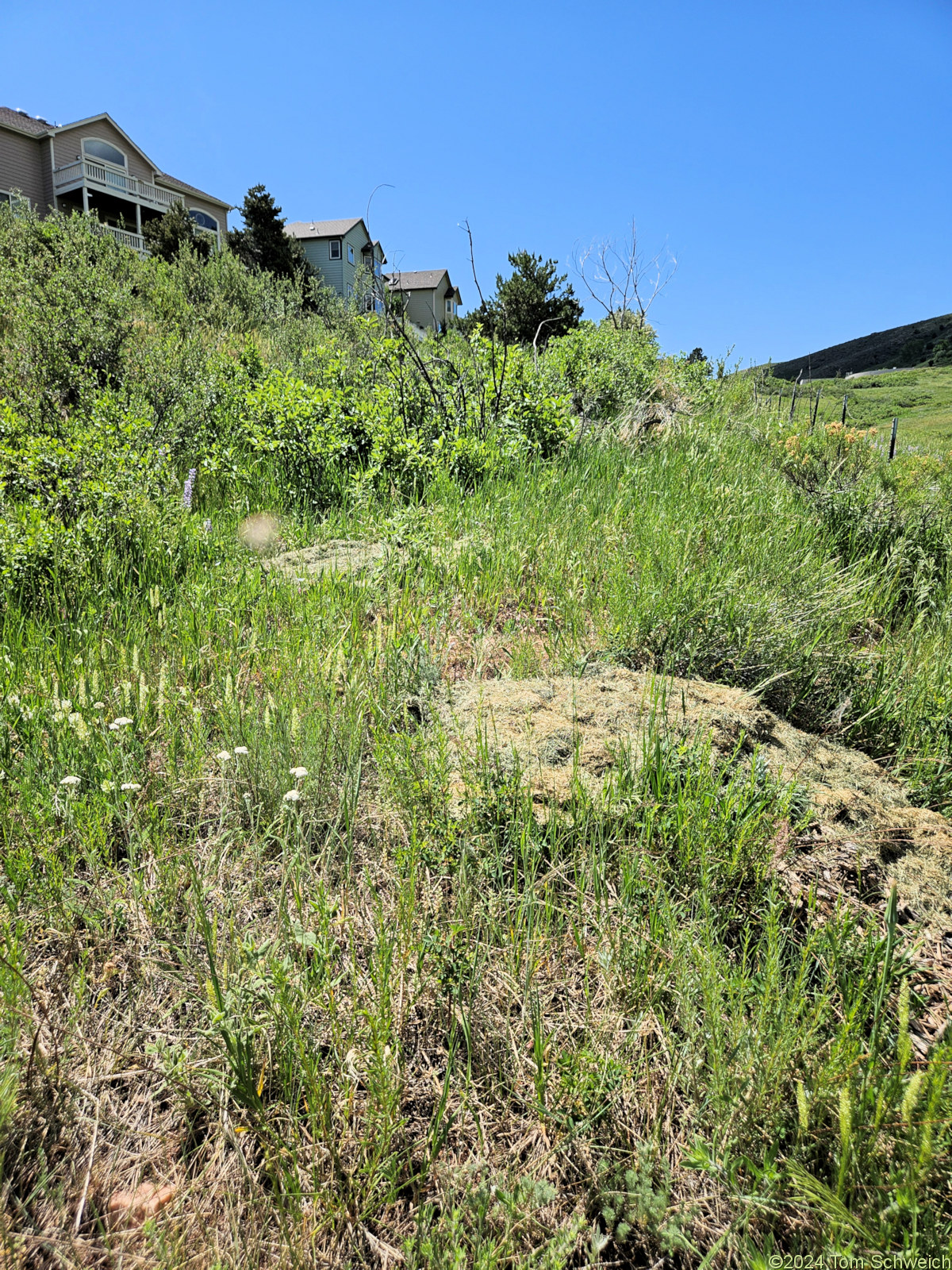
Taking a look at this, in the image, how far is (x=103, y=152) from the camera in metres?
36.2

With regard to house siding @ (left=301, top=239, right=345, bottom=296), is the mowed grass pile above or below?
below

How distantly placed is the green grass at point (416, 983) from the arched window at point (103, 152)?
44.0 m

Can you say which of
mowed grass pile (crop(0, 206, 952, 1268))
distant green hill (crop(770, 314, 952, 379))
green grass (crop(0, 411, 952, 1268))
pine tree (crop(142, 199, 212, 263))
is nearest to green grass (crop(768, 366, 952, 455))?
distant green hill (crop(770, 314, 952, 379))

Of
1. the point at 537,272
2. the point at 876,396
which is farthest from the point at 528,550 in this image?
the point at 876,396

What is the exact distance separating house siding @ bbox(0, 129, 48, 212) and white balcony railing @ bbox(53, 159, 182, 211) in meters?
1.03

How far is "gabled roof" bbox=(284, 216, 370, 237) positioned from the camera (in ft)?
149

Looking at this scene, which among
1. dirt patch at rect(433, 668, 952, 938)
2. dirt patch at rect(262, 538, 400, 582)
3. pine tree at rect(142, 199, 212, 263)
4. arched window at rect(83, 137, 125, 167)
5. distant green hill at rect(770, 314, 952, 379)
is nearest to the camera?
dirt patch at rect(433, 668, 952, 938)

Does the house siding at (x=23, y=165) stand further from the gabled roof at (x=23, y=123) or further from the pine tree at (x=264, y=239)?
the pine tree at (x=264, y=239)

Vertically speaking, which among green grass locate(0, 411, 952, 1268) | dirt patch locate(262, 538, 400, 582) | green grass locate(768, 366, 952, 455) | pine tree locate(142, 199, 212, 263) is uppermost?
pine tree locate(142, 199, 212, 263)

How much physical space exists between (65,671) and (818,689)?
3.14m

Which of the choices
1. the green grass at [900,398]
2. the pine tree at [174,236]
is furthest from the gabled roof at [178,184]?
the green grass at [900,398]

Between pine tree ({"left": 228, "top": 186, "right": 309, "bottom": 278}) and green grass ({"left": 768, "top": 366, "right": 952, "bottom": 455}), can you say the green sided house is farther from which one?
green grass ({"left": 768, "top": 366, "right": 952, "bottom": 455})

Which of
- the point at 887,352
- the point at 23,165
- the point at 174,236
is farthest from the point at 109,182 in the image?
the point at 887,352

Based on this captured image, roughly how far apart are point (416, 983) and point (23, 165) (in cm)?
4550
